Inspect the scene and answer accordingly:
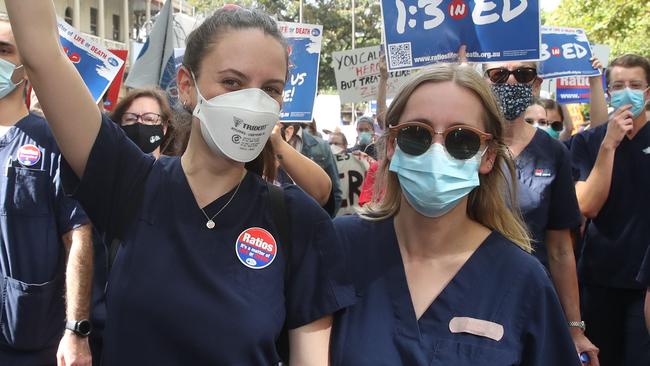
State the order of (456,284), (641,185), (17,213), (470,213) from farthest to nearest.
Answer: (641,185)
(17,213)
(470,213)
(456,284)

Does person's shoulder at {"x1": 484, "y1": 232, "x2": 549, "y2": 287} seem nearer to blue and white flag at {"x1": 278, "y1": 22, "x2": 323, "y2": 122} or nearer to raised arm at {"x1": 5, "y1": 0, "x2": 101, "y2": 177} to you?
raised arm at {"x1": 5, "y1": 0, "x2": 101, "y2": 177}

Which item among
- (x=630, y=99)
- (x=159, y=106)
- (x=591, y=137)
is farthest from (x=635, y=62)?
(x=159, y=106)

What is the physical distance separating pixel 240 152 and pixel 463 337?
0.86 metres

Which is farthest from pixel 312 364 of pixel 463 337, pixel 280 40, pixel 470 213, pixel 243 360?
pixel 280 40

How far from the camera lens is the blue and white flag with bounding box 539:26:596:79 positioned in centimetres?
745

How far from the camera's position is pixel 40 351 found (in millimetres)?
3314

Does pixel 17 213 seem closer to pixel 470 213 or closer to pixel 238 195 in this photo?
pixel 238 195

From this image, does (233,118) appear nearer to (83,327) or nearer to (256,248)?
(256,248)

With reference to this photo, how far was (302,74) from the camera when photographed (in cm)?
596

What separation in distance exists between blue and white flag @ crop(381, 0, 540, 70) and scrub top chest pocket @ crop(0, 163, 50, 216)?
9.14 feet

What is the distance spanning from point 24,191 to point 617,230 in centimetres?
345

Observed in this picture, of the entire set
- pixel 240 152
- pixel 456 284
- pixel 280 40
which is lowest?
pixel 456 284

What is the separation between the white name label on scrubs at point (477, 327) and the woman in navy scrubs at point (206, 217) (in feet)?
1.07

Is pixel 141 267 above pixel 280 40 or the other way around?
the other way around
